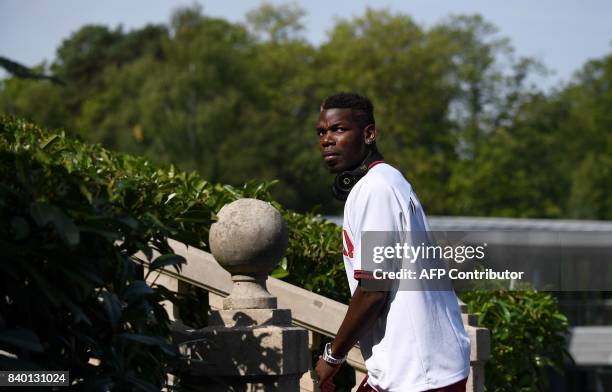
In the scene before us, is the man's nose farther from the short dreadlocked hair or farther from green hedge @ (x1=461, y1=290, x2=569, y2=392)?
green hedge @ (x1=461, y1=290, x2=569, y2=392)

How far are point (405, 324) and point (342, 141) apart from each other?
819 mm

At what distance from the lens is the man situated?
390 centimetres

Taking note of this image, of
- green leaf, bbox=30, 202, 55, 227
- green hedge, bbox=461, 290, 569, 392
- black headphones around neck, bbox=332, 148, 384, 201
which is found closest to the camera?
green leaf, bbox=30, 202, 55, 227

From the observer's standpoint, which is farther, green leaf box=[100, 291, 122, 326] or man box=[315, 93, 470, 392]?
man box=[315, 93, 470, 392]

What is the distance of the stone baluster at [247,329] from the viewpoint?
4281mm

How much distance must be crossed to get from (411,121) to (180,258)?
51626 mm

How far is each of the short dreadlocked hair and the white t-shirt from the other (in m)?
0.35

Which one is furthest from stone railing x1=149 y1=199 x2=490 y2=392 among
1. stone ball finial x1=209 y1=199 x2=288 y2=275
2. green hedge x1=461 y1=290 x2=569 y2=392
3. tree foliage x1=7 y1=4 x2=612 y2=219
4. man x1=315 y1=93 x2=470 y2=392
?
tree foliage x1=7 y1=4 x2=612 y2=219

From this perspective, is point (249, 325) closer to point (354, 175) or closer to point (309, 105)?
point (354, 175)

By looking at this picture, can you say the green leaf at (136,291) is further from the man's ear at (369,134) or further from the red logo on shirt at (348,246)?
the man's ear at (369,134)

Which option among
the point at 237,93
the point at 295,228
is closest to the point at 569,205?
the point at 237,93

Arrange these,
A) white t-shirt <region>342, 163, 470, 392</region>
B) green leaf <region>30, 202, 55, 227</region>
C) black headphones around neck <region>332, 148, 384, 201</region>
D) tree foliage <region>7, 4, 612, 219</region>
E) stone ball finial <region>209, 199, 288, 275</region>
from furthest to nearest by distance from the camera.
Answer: tree foliage <region>7, 4, 612, 219</region> → stone ball finial <region>209, 199, 288, 275</region> → black headphones around neck <region>332, 148, 384, 201</region> → white t-shirt <region>342, 163, 470, 392</region> → green leaf <region>30, 202, 55, 227</region>

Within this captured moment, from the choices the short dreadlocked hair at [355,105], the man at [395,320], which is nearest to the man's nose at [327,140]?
the short dreadlocked hair at [355,105]

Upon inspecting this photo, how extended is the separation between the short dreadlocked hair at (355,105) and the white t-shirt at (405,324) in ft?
1.13
